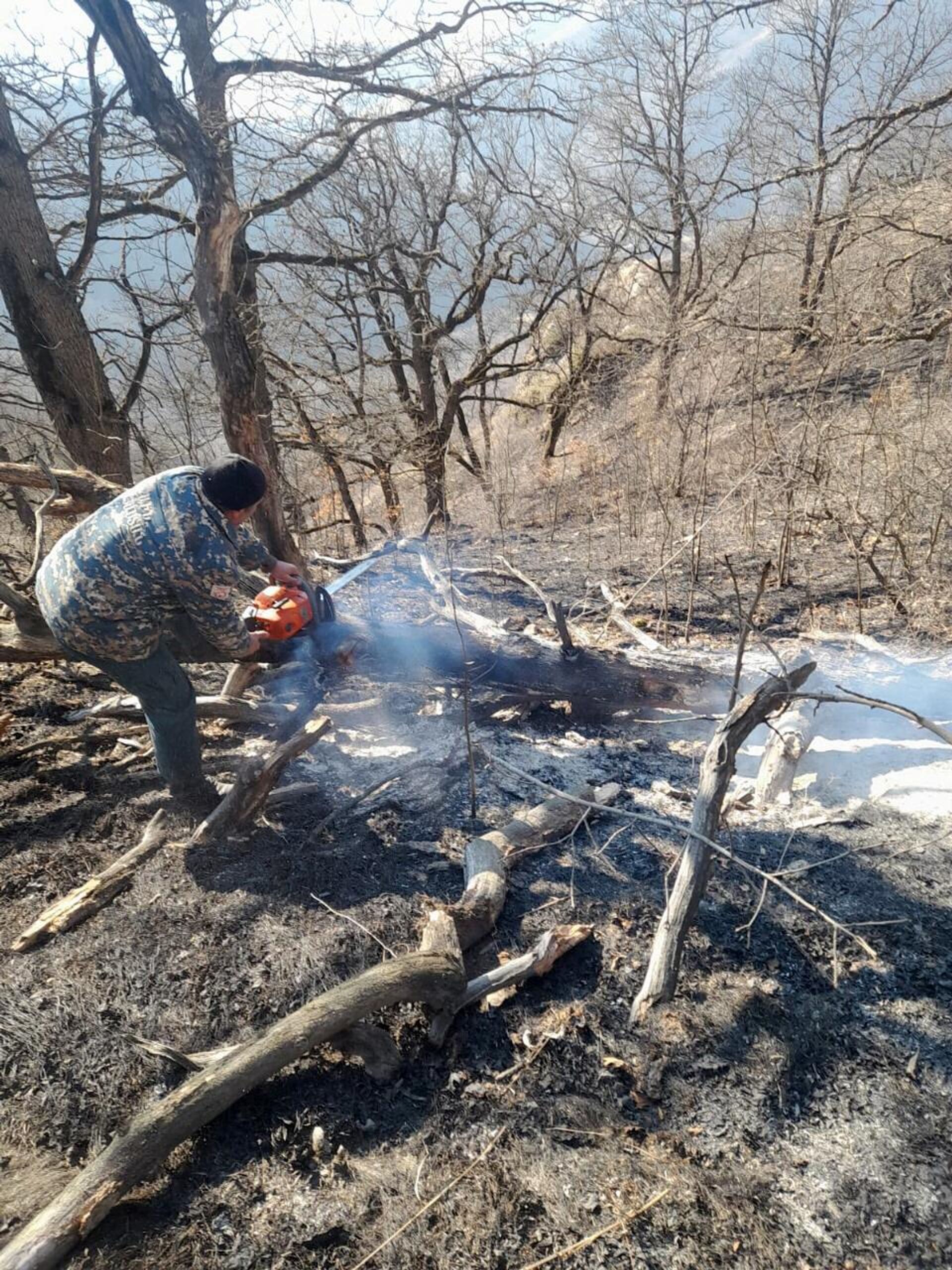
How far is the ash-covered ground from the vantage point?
1854mm

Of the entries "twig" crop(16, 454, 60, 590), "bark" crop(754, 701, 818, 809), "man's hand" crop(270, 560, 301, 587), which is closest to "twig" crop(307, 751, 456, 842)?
"man's hand" crop(270, 560, 301, 587)

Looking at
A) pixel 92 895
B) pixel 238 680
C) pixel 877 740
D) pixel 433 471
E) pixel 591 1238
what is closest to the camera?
pixel 591 1238

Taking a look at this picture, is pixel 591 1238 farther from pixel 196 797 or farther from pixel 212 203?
pixel 212 203

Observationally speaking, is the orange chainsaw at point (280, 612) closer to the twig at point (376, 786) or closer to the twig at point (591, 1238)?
the twig at point (376, 786)

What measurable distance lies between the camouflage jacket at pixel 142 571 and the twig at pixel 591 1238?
248cm

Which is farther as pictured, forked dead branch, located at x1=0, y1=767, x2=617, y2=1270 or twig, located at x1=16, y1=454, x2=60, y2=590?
twig, located at x1=16, y1=454, x2=60, y2=590

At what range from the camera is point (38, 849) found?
3381 mm

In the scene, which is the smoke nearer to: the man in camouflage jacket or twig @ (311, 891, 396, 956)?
twig @ (311, 891, 396, 956)

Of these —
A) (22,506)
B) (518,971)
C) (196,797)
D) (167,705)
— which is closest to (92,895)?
(196,797)

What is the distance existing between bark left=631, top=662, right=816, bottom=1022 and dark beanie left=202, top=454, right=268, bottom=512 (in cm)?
223

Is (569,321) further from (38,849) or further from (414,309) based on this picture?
(38,849)

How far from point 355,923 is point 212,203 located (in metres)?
5.14

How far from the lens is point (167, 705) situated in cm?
354

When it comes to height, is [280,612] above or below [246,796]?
above
